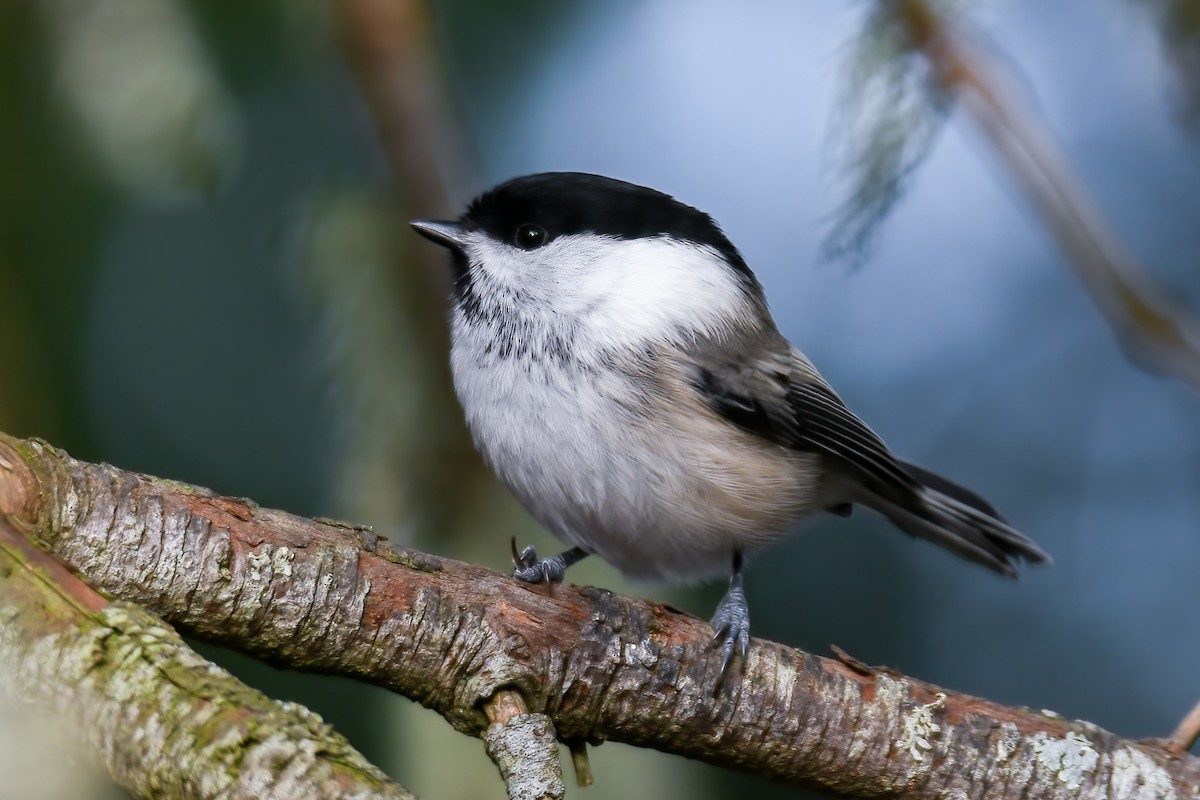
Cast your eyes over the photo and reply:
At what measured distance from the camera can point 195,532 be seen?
126cm

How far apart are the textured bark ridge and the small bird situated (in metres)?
0.17

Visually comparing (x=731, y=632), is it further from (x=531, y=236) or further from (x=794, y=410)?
(x=531, y=236)

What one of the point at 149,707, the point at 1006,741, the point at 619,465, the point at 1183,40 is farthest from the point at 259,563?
the point at 1183,40

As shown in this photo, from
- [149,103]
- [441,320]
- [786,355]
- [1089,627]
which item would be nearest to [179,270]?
[441,320]

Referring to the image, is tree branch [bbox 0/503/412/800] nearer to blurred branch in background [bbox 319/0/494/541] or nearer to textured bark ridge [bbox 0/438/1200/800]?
textured bark ridge [bbox 0/438/1200/800]

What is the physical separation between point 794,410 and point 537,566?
1.94ft

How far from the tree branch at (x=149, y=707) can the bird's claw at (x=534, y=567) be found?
2.23 feet

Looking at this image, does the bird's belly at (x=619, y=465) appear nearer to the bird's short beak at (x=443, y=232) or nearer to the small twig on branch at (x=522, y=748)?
the bird's short beak at (x=443, y=232)

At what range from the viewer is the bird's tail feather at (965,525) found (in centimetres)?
226

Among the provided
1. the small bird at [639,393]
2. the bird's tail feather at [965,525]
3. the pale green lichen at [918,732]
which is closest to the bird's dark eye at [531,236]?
the small bird at [639,393]

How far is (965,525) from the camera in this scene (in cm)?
228

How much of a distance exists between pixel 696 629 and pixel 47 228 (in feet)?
4.25

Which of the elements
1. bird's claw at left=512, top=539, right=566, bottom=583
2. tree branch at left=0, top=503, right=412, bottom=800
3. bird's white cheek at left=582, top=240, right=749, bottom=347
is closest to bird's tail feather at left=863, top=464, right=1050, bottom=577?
bird's white cheek at left=582, top=240, right=749, bottom=347

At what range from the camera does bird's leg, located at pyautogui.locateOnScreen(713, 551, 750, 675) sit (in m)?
1.58
